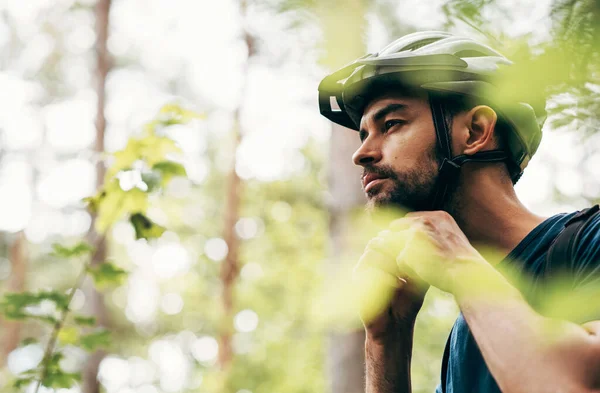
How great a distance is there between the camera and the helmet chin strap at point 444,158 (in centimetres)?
211

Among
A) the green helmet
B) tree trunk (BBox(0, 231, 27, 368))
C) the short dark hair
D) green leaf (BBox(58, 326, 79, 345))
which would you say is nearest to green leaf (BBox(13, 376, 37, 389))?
green leaf (BBox(58, 326, 79, 345))

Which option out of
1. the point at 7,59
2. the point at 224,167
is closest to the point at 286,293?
the point at 224,167

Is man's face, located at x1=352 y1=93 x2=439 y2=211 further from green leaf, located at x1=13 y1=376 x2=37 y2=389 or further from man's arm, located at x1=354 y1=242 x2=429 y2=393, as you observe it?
green leaf, located at x1=13 y1=376 x2=37 y2=389

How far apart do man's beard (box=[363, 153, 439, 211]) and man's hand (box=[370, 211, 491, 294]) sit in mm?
179

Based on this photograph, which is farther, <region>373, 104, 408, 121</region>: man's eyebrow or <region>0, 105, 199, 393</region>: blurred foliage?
<region>0, 105, 199, 393</region>: blurred foliage

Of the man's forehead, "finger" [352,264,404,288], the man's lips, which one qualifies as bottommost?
"finger" [352,264,404,288]

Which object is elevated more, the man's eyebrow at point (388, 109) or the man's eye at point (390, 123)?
the man's eyebrow at point (388, 109)

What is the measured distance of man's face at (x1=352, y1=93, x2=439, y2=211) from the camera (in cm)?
207

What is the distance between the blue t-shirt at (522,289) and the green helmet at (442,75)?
0.36 metres

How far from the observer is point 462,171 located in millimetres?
2152

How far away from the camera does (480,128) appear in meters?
2.17

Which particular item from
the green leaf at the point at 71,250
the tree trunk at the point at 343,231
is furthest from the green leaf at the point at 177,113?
the tree trunk at the point at 343,231

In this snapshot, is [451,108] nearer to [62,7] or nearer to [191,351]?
[62,7]

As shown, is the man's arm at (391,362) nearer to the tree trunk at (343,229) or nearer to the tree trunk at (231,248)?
Answer: the tree trunk at (343,229)
